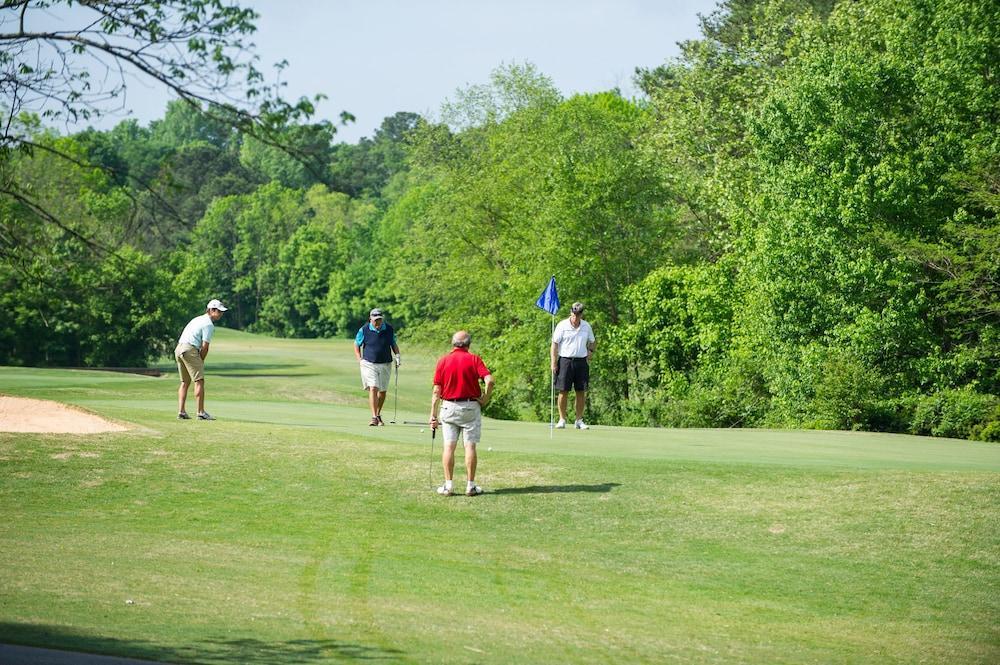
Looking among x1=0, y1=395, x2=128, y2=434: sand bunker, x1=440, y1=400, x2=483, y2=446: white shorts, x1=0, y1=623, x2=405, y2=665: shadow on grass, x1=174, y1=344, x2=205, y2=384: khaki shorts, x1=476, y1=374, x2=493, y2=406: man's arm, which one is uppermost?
x1=174, y1=344, x2=205, y2=384: khaki shorts

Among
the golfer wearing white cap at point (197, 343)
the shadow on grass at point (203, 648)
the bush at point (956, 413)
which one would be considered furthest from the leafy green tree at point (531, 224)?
the shadow on grass at point (203, 648)

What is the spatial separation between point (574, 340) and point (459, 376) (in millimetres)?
6825

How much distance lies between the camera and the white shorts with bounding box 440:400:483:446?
17062mm

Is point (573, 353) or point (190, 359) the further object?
point (573, 353)

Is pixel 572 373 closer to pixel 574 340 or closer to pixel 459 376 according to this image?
pixel 574 340

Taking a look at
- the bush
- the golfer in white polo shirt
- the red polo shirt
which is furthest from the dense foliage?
the golfer in white polo shirt

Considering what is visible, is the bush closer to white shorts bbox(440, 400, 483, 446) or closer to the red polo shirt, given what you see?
white shorts bbox(440, 400, 483, 446)

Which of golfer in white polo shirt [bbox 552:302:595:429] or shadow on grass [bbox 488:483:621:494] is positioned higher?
golfer in white polo shirt [bbox 552:302:595:429]

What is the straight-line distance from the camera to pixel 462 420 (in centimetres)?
1708

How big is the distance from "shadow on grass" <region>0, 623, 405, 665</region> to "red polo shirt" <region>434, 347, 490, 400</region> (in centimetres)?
717

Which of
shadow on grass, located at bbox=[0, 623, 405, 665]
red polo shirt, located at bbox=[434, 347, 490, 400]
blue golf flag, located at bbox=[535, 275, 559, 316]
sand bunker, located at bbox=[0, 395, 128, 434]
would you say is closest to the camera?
shadow on grass, located at bbox=[0, 623, 405, 665]

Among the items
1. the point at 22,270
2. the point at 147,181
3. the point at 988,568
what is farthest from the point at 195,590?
the point at 988,568

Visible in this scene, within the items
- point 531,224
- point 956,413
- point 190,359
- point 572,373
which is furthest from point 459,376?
point 531,224

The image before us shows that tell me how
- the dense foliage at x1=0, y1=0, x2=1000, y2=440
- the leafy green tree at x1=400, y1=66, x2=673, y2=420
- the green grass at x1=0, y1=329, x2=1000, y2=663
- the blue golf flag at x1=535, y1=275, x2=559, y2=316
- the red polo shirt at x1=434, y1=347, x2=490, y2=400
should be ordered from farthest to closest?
1. the leafy green tree at x1=400, y1=66, x2=673, y2=420
2. the dense foliage at x1=0, y1=0, x2=1000, y2=440
3. the blue golf flag at x1=535, y1=275, x2=559, y2=316
4. the red polo shirt at x1=434, y1=347, x2=490, y2=400
5. the green grass at x1=0, y1=329, x2=1000, y2=663
